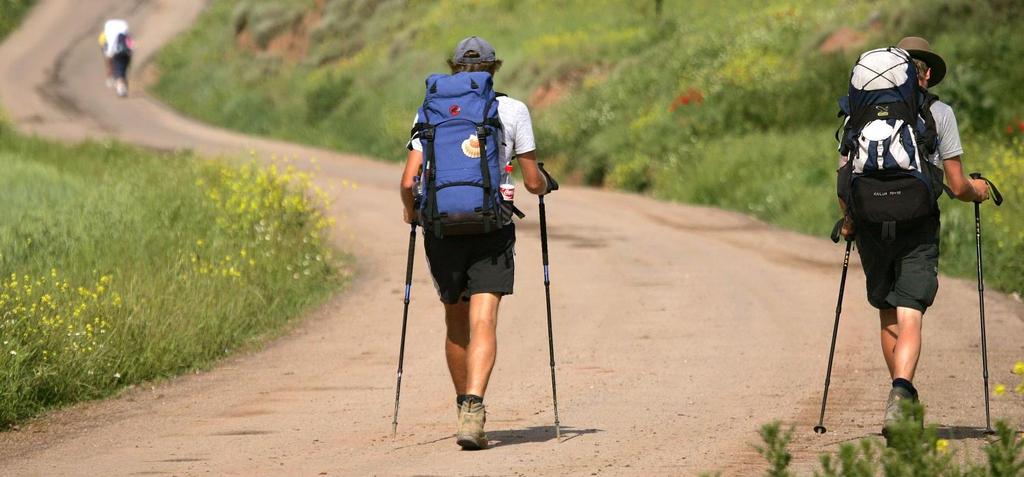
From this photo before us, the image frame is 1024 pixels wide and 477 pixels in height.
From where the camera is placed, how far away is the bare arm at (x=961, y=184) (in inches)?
326

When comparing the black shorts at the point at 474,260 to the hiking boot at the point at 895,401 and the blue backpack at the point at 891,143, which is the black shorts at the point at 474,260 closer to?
the blue backpack at the point at 891,143

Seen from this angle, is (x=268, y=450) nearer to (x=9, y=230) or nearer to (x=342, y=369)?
(x=342, y=369)

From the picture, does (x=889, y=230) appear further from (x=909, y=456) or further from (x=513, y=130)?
(x=909, y=456)

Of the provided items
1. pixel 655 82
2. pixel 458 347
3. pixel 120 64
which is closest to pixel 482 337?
pixel 458 347

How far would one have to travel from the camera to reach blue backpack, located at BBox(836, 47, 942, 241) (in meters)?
8.14

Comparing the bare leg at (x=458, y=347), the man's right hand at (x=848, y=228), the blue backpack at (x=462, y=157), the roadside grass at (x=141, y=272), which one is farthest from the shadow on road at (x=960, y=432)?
the roadside grass at (x=141, y=272)

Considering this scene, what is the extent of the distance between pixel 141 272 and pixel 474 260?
590cm

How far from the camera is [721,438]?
874 centimetres

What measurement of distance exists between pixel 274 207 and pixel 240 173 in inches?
79.2

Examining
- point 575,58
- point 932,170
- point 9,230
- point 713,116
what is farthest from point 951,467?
point 575,58

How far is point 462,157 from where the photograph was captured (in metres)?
8.24

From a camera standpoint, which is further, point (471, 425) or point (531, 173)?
point (531, 173)

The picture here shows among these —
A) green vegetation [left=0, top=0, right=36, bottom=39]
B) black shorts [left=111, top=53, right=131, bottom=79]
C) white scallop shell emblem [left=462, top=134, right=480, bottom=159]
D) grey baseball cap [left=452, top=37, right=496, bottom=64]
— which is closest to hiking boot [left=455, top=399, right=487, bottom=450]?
white scallop shell emblem [left=462, top=134, right=480, bottom=159]

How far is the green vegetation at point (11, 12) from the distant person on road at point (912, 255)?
48097 mm
